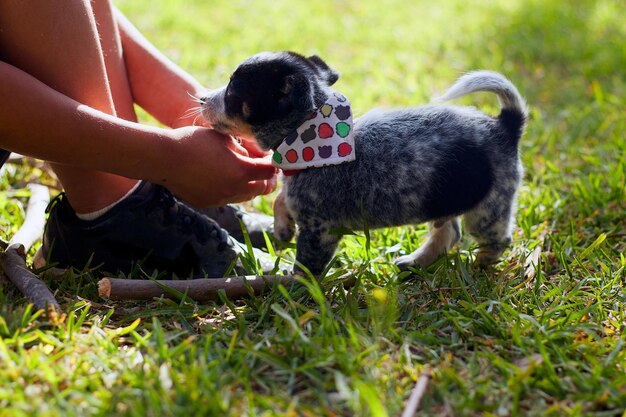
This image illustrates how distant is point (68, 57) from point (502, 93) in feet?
4.74

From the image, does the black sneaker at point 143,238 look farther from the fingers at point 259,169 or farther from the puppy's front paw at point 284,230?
the fingers at point 259,169

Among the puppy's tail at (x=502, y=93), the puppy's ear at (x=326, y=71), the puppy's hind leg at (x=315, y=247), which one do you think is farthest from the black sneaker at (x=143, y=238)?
the puppy's tail at (x=502, y=93)

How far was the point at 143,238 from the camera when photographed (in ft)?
7.98

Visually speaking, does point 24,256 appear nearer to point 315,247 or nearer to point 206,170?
point 206,170

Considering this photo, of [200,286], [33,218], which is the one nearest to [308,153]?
[200,286]

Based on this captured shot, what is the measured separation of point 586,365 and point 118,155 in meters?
1.49

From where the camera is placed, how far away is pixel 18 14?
6.77 feet

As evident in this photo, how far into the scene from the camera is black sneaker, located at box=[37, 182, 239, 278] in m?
2.38

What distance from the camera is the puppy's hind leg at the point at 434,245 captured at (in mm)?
2578

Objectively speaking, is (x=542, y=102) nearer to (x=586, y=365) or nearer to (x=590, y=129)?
(x=590, y=129)

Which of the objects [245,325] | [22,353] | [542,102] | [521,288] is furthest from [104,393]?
[542,102]

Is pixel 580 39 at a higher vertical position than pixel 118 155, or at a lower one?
lower

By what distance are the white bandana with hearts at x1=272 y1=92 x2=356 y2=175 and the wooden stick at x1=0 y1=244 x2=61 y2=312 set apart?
0.88 meters

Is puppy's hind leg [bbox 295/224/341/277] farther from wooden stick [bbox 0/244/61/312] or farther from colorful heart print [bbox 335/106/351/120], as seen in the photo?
wooden stick [bbox 0/244/61/312]
